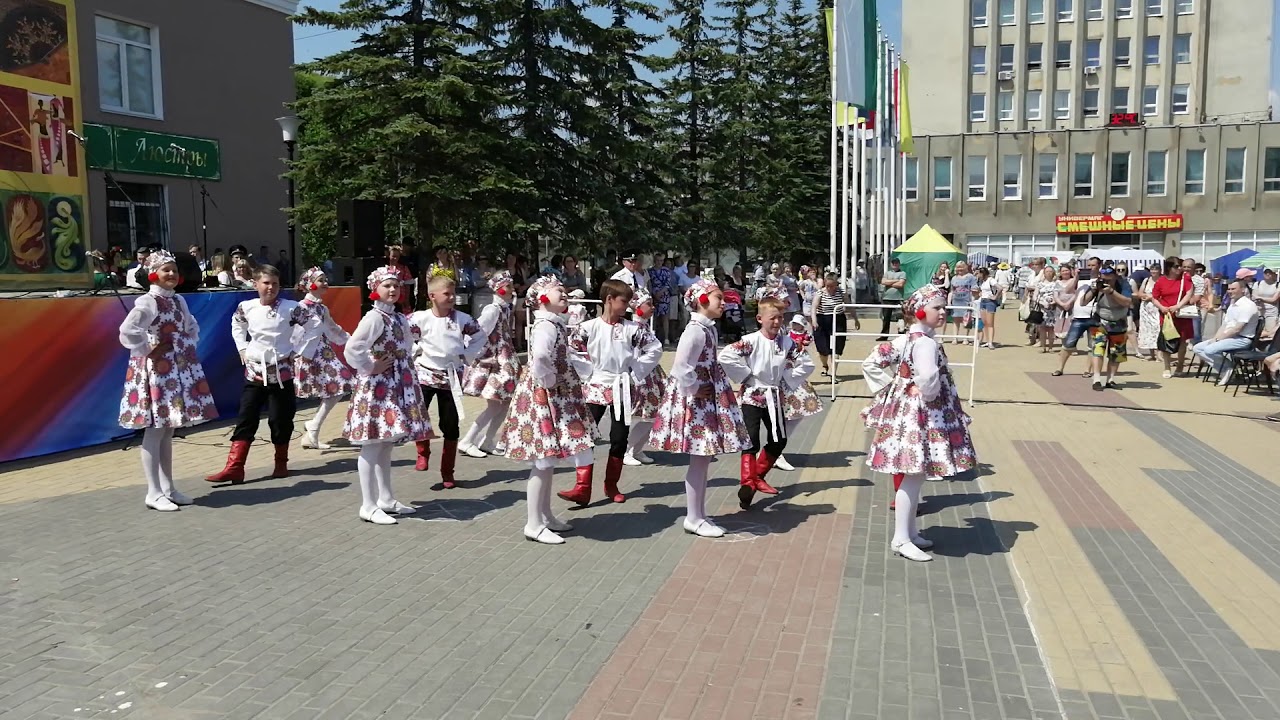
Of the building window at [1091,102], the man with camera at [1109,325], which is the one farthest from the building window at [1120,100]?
the man with camera at [1109,325]

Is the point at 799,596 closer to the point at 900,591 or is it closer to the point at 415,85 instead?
the point at 900,591

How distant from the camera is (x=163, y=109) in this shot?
2209 centimetres

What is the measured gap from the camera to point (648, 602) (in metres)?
5.58

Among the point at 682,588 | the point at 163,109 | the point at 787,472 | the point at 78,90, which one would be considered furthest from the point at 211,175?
the point at 682,588

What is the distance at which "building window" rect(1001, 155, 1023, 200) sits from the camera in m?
56.5

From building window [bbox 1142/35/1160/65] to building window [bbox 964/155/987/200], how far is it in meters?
11.4

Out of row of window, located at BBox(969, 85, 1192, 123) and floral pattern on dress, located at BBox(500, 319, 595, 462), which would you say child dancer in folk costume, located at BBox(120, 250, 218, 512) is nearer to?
floral pattern on dress, located at BBox(500, 319, 595, 462)

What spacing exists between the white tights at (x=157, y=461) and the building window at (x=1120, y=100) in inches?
2422

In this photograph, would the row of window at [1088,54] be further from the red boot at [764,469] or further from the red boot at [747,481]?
the red boot at [747,481]

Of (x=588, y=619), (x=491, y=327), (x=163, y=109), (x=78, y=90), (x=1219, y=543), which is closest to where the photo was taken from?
(x=588, y=619)

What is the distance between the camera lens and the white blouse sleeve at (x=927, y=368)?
6.11 m

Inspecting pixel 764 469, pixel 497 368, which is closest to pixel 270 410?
pixel 497 368

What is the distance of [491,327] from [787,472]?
300 cm

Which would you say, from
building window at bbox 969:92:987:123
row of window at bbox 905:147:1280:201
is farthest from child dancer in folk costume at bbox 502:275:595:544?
building window at bbox 969:92:987:123
